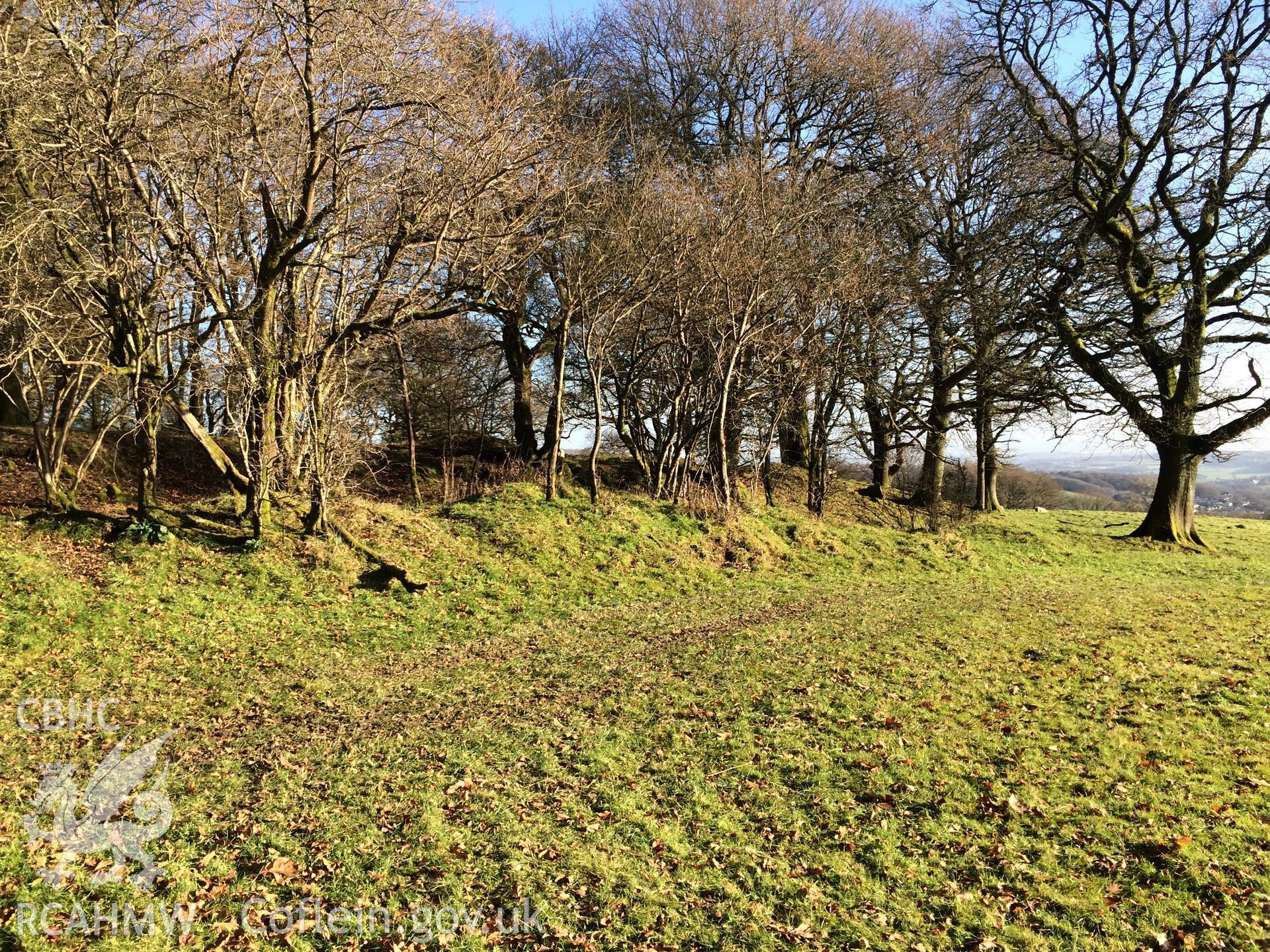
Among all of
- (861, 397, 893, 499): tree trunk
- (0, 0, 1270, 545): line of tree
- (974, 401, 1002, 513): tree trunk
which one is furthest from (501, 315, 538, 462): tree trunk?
(974, 401, 1002, 513): tree trunk

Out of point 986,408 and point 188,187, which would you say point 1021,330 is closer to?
point 986,408

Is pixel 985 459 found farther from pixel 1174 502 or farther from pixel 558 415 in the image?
pixel 558 415

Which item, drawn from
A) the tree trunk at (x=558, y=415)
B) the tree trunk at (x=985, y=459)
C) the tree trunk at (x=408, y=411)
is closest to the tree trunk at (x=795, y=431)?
the tree trunk at (x=985, y=459)

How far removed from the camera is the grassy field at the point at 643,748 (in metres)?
4.23

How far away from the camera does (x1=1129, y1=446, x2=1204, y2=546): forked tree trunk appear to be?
799 inches

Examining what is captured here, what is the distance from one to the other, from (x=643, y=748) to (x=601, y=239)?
1129cm

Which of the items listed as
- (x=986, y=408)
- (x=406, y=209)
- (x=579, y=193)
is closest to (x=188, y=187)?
(x=406, y=209)

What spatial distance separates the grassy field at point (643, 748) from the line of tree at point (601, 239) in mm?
3056

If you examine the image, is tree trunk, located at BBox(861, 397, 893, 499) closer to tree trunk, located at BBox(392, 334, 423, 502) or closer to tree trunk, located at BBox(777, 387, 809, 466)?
tree trunk, located at BBox(777, 387, 809, 466)

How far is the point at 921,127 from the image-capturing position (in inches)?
818

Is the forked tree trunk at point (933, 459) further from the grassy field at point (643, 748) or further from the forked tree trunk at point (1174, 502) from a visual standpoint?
the grassy field at point (643, 748)

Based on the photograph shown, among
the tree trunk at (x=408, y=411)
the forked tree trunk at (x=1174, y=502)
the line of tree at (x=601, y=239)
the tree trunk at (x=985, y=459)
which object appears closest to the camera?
the line of tree at (x=601, y=239)

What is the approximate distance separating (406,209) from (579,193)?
180 inches

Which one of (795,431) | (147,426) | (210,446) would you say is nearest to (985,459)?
(795,431)
